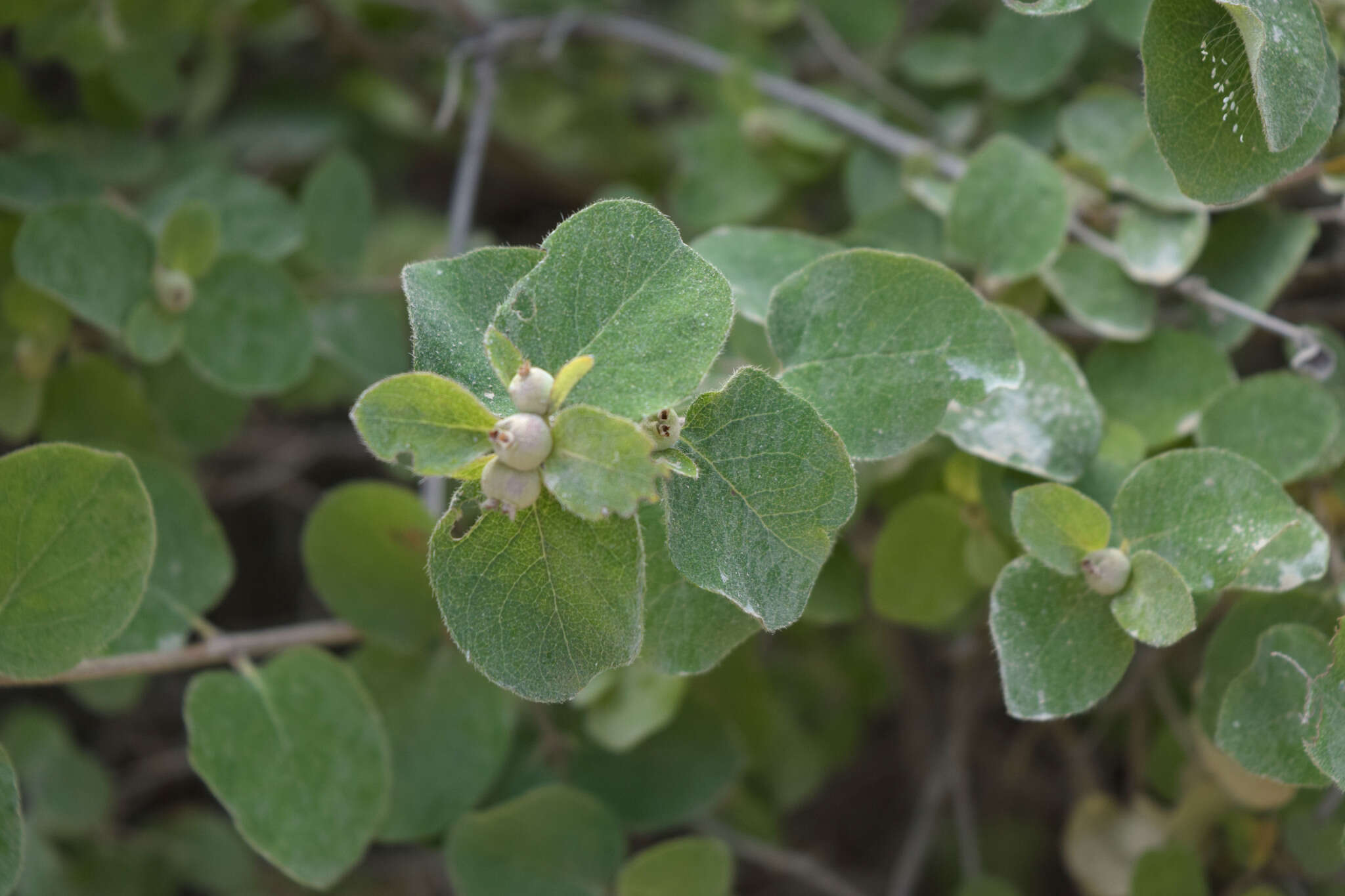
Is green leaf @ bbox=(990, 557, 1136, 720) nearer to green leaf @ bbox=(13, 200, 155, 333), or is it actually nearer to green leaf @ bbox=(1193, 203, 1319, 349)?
green leaf @ bbox=(1193, 203, 1319, 349)

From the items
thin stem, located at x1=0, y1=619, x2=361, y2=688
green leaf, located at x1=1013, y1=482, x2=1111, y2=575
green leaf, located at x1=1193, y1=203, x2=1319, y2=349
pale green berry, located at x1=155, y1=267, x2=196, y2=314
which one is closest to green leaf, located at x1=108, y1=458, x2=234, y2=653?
thin stem, located at x1=0, y1=619, x2=361, y2=688

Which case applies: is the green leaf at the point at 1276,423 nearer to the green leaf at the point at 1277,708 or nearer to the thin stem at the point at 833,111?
the thin stem at the point at 833,111

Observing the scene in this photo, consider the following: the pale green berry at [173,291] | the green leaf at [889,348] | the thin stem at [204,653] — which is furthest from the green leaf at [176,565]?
the green leaf at [889,348]

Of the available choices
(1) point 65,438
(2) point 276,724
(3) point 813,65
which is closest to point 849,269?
(2) point 276,724

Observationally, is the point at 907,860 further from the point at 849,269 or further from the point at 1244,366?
the point at 849,269

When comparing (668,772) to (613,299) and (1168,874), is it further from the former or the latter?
(613,299)
